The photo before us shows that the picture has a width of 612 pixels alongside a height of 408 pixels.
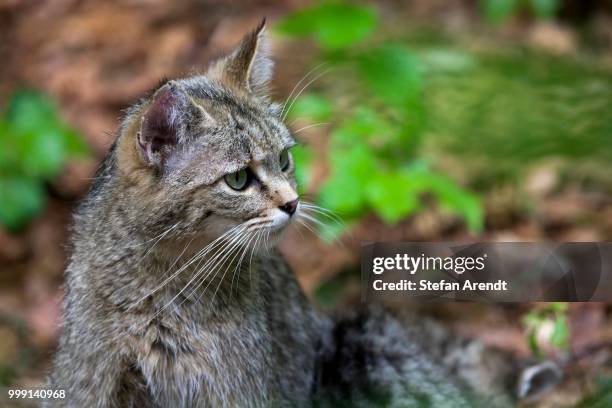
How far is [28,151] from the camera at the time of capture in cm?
701

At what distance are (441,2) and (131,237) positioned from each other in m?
6.69

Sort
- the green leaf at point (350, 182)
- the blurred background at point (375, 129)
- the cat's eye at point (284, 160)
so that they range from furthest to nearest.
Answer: the green leaf at point (350, 182)
the blurred background at point (375, 129)
the cat's eye at point (284, 160)

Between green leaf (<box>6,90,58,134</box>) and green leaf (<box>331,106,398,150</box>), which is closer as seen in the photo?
green leaf (<box>331,106,398,150</box>)

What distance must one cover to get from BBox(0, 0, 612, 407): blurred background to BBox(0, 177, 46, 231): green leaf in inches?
0.5

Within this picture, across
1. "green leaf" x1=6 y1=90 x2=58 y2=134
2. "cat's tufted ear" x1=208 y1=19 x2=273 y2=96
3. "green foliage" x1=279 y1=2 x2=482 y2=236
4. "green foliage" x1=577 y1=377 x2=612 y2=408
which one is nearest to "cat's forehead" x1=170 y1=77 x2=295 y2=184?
"cat's tufted ear" x1=208 y1=19 x2=273 y2=96

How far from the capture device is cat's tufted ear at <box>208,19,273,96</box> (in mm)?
4480

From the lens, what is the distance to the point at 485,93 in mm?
6121

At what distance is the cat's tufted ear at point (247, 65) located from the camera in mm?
4480

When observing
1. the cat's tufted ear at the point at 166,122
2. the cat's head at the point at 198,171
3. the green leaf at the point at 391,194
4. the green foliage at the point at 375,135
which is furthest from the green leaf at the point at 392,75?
the cat's tufted ear at the point at 166,122

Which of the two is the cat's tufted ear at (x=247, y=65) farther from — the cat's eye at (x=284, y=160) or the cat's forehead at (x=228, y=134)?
the cat's eye at (x=284, y=160)

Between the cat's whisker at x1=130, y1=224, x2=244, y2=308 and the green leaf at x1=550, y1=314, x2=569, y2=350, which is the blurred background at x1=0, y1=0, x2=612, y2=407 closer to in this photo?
the green leaf at x1=550, y1=314, x2=569, y2=350

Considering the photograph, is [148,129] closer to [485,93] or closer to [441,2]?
[485,93]

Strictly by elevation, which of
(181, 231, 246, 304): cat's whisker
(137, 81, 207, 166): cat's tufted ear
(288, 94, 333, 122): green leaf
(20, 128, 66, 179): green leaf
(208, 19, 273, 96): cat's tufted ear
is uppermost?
(20, 128, 66, 179): green leaf

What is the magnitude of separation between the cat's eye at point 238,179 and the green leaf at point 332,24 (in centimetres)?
232
